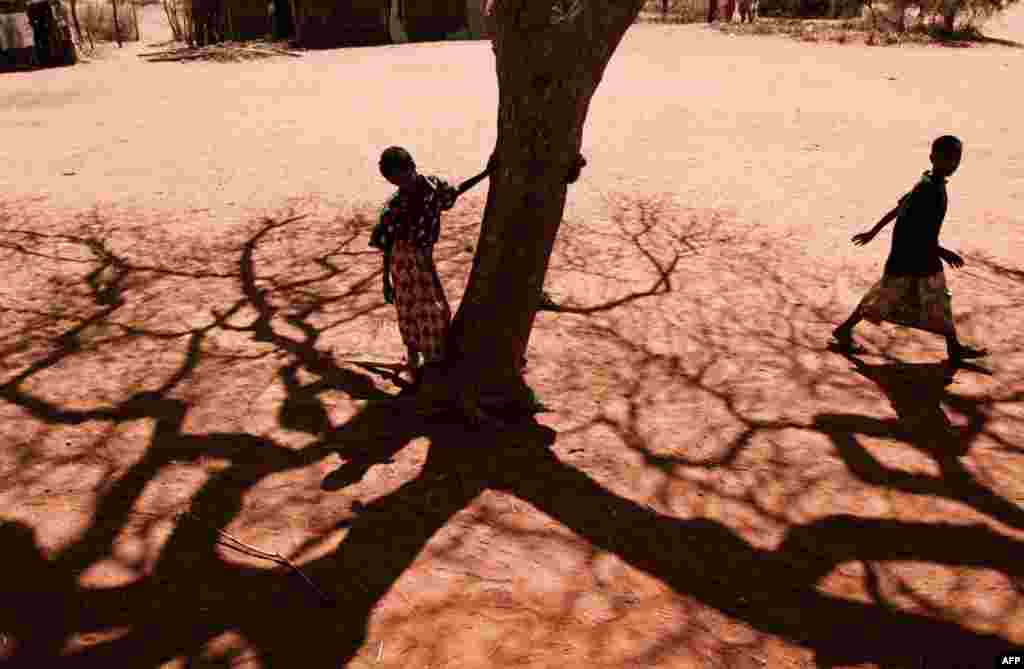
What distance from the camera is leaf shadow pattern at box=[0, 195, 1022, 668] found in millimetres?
2441

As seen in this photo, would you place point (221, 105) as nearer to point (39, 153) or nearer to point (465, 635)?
point (39, 153)

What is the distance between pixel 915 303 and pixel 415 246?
2902mm

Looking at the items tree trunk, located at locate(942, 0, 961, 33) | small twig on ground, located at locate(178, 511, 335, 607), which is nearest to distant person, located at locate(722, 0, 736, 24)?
tree trunk, located at locate(942, 0, 961, 33)

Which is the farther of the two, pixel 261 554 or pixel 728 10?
pixel 728 10

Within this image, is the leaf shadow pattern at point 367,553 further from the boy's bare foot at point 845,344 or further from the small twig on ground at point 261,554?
the boy's bare foot at point 845,344

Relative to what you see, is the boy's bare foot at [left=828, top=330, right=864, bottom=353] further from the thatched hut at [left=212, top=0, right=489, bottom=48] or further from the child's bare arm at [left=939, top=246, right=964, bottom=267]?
the thatched hut at [left=212, top=0, right=489, bottom=48]

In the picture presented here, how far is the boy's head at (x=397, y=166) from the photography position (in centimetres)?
340

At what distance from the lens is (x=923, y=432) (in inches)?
148

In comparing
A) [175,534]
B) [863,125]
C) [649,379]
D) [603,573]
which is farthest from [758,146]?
[175,534]

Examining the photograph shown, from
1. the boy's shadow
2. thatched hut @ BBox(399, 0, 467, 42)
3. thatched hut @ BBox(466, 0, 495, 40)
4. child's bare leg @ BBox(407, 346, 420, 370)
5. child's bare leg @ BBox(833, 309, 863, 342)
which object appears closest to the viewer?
the boy's shadow

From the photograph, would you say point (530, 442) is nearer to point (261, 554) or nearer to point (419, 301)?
point (419, 301)

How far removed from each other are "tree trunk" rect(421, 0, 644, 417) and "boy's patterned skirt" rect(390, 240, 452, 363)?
11 centimetres

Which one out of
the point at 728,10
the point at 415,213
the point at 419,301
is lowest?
the point at 419,301

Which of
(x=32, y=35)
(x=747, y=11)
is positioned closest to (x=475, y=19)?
(x=747, y=11)
